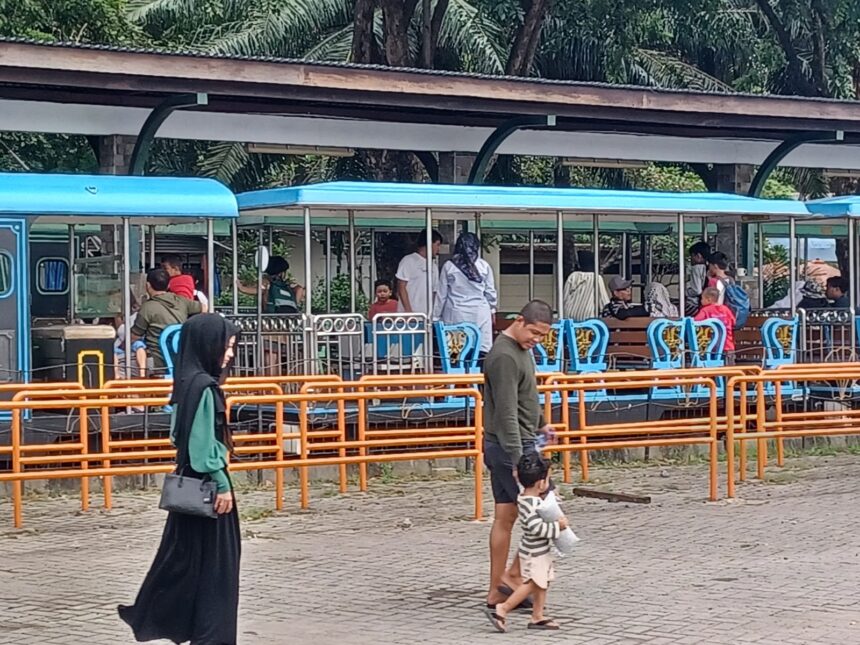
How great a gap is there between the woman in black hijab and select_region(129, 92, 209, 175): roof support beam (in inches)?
369

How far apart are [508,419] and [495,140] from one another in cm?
1083

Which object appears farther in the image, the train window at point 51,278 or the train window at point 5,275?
the train window at point 51,278

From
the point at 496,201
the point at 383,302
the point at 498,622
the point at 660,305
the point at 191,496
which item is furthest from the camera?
the point at 660,305

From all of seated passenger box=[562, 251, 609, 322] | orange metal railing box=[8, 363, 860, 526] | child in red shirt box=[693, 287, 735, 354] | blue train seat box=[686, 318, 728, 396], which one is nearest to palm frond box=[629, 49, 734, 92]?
seated passenger box=[562, 251, 609, 322]

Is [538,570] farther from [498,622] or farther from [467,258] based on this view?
[467,258]

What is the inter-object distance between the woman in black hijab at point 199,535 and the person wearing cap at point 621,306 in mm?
10362

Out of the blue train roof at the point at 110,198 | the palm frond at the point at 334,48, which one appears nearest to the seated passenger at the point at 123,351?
the blue train roof at the point at 110,198

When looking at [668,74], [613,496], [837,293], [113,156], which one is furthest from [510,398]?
[668,74]

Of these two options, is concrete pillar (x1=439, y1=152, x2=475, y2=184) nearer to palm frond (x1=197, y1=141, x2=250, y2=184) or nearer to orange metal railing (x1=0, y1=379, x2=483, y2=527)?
orange metal railing (x1=0, y1=379, x2=483, y2=527)

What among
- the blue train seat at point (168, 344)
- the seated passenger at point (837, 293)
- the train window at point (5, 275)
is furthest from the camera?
the seated passenger at point (837, 293)

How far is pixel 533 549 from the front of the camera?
8320 millimetres

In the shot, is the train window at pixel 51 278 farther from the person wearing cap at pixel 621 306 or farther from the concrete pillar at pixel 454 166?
the person wearing cap at pixel 621 306

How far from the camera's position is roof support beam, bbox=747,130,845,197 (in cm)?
2067

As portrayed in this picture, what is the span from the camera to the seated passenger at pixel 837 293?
19420 mm
